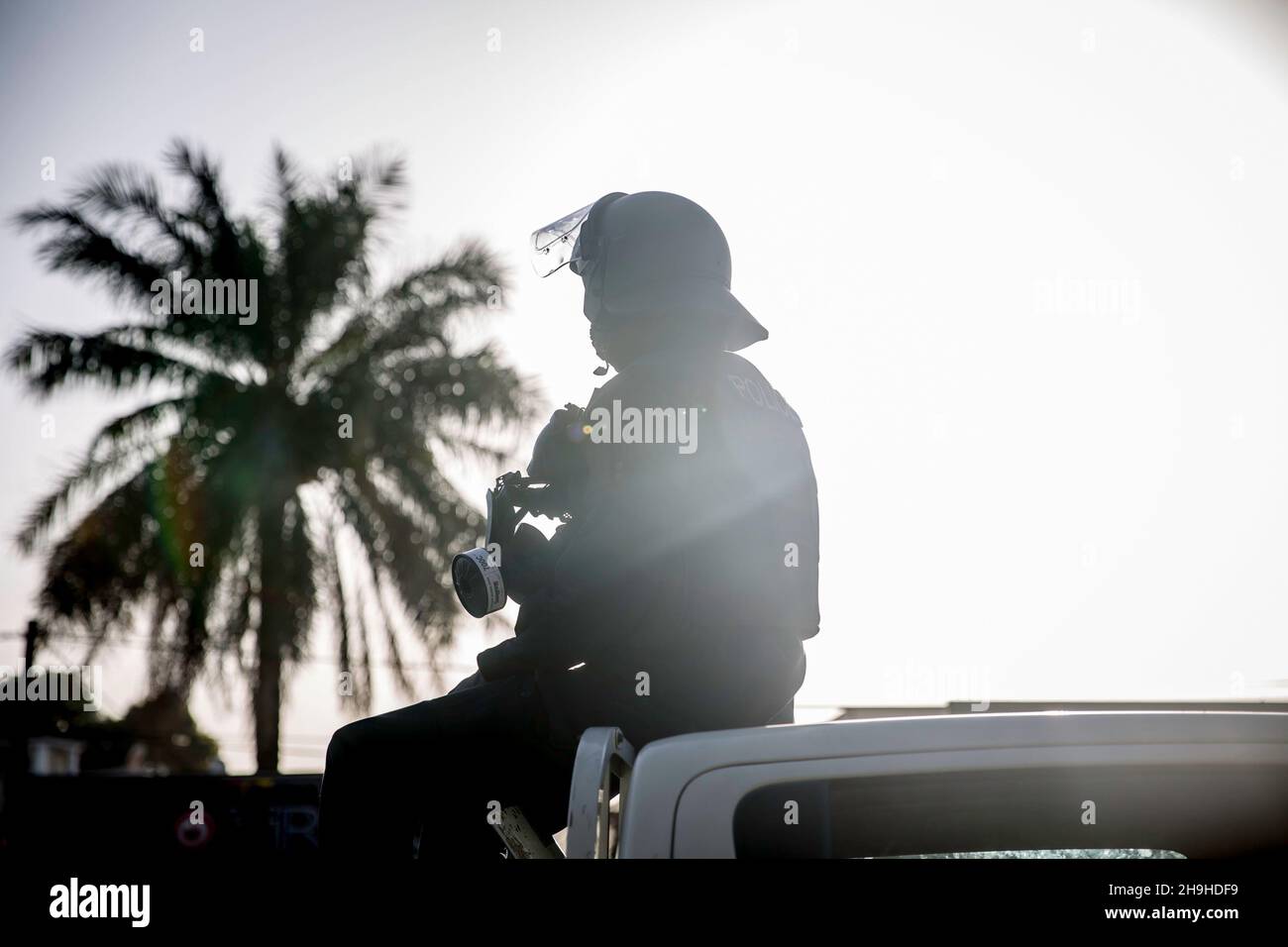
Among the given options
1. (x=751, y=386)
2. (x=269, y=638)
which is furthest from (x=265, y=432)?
(x=751, y=386)

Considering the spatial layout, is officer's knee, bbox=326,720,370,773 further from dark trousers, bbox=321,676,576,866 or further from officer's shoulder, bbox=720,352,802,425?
officer's shoulder, bbox=720,352,802,425

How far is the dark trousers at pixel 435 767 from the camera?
2174 millimetres

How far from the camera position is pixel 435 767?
7.22 feet

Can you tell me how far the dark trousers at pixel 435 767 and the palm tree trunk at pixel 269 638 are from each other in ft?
39.9

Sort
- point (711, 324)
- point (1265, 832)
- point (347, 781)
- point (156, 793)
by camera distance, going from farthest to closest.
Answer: point (156, 793)
point (711, 324)
point (347, 781)
point (1265, 832)

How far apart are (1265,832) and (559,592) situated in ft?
4.24

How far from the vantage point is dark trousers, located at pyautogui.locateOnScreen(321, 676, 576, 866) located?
217cm

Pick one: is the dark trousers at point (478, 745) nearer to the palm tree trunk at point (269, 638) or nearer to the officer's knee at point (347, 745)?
the officer's knee at point (347, 745)

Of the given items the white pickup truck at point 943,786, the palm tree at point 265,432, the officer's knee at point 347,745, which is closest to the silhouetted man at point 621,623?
the officer's knee at point 347,745

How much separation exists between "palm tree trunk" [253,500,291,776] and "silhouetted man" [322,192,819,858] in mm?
12157
